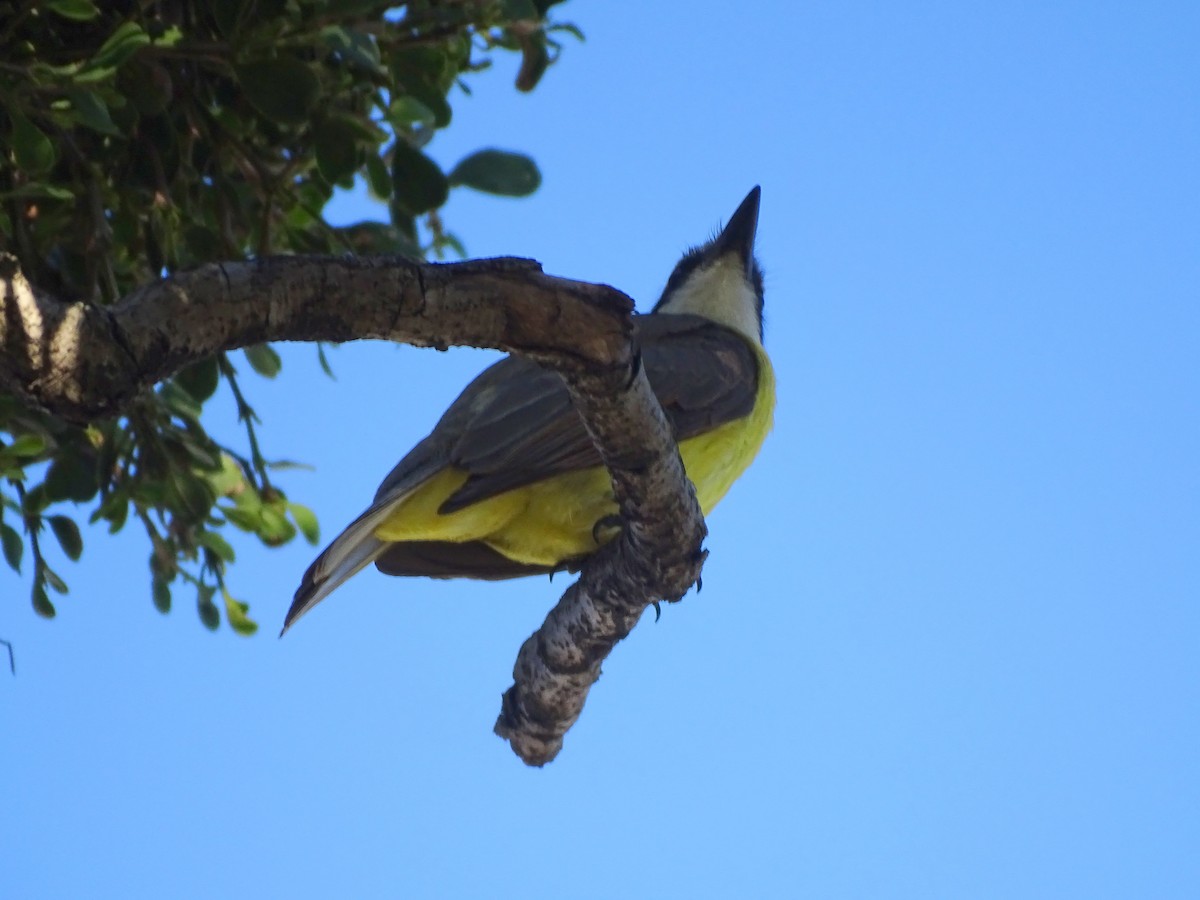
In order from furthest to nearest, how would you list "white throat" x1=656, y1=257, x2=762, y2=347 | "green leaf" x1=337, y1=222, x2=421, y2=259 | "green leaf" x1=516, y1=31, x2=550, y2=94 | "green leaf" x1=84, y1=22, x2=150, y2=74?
"white throat" x1=656, y1=257, x2=762, y2=347, "green leaf" x1=337, y1=222, x2=421, y2=259, "green leaf" x1=516, y1=31, x2=550, y2=94, "green leaf" x1=84, y1=22, x2=150, y2=74

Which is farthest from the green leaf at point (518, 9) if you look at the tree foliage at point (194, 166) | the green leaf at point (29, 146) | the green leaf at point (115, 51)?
the green leaf at point (29, 146)

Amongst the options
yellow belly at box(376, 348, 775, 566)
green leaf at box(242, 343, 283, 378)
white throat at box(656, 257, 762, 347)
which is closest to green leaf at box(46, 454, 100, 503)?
green leaf at box(242, 343, 283, 378)

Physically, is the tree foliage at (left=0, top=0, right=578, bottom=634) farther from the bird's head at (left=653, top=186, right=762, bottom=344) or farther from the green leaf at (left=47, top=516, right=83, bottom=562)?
the bird's head at (left=653, top=186, right=762, bottom=344)

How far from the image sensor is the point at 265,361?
108 inches

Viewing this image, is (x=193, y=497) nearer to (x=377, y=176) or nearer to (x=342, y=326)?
(x=377, y=176)

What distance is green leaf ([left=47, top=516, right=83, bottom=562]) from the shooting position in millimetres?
2662

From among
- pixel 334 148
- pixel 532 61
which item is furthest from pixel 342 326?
pixel 532 61

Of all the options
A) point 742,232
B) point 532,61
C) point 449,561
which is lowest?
point 449,561

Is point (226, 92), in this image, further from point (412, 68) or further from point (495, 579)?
point (495, 579)

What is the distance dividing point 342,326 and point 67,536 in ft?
4.67

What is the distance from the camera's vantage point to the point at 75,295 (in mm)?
2424

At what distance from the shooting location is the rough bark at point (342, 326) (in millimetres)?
1293

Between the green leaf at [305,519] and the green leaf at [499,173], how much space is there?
0.83 meters

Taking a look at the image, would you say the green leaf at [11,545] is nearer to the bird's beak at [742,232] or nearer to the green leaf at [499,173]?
the green leaf at [499,173]
